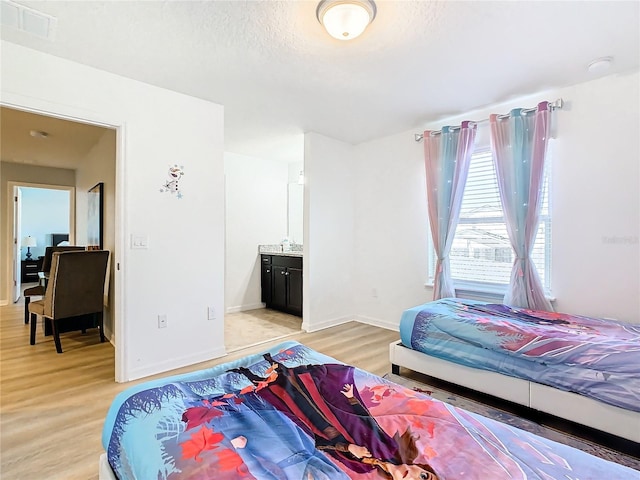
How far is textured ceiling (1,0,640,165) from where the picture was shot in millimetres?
1904

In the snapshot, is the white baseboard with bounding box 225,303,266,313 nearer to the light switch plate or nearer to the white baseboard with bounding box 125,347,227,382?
the white baseboard with bounding box 125,347,227,382

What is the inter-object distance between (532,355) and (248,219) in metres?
4.29

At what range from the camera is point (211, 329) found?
3203 mm

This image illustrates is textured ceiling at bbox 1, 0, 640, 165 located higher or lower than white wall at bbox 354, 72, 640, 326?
higher

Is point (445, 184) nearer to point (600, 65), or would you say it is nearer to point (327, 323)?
point (600, 65)

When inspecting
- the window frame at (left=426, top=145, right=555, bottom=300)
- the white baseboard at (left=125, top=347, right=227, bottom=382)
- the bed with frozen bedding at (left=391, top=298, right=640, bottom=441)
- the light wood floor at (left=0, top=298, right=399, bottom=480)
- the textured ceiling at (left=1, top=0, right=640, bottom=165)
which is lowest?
the light wood floor at (left=0, top=298, right=399, bottom=480)

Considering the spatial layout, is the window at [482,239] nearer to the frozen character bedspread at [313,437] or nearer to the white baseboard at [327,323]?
the white baseboard at [327,323]

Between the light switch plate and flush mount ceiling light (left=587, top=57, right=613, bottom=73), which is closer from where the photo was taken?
flush mount ceiling light (left=587, top=57, right=613, bottom=73)

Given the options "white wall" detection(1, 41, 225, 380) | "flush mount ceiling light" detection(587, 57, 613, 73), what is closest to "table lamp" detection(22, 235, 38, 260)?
"white wall" detection(1, 41, 225, 380)

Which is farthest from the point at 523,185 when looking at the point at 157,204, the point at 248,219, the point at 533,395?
the point at 248,219

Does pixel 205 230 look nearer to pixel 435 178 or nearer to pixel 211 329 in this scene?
pixel 211 329

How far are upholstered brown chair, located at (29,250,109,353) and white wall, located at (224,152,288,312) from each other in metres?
1.75

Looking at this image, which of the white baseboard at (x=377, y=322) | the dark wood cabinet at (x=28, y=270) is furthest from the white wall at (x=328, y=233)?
the dark wood cabinet at (x=28, y=270)

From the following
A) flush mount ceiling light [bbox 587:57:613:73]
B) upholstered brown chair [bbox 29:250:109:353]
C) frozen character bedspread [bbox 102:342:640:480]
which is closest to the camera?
frozen character bedspread [bbox 102:342:640:480]
